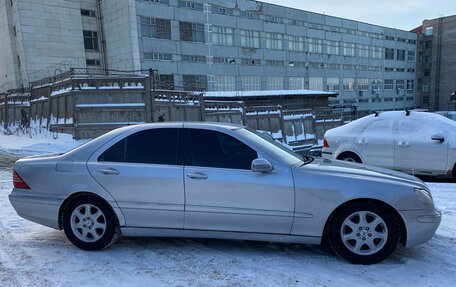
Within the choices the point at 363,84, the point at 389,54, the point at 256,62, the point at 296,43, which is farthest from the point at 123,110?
the point at 389,54

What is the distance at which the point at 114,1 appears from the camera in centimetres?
4100

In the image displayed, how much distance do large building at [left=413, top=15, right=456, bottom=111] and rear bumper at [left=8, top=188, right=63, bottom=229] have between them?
84.2 m

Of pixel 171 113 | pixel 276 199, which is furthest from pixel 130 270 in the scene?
pixel 171 113

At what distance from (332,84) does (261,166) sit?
2449 inches

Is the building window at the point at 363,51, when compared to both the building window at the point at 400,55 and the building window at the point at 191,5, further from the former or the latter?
the building window at the point at 191,5

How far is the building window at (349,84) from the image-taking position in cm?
6512

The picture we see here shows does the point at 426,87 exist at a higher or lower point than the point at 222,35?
lower

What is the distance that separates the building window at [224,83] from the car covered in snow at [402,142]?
3823 centimetres

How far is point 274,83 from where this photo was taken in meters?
53.7

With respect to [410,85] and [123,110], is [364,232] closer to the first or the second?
[123,110]

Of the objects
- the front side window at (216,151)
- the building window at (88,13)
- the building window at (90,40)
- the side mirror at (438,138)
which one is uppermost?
the building window at (88,13)

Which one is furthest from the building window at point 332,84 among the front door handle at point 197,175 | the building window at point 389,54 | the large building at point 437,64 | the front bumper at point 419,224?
the front door handle at point 197,175

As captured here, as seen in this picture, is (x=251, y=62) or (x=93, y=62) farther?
(x=251, y=62)

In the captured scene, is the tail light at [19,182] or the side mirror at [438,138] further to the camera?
the side mirror at [438,138]
